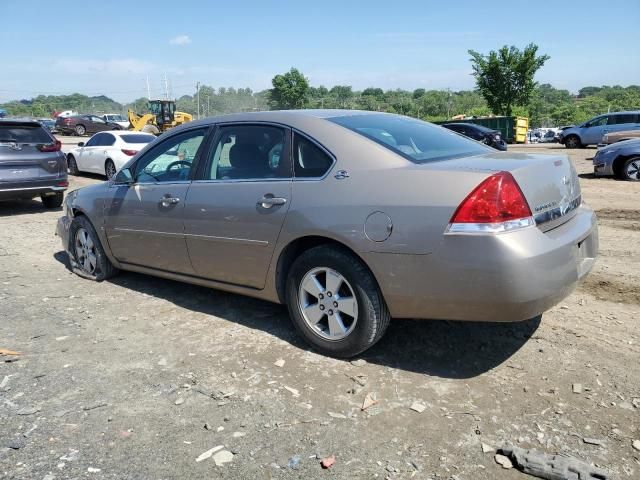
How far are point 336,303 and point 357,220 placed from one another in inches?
23.8

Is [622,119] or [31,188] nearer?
[31,188]

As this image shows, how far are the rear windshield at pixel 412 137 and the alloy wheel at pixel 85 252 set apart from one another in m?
3.15

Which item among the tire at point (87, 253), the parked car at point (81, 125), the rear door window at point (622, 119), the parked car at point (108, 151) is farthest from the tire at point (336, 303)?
the parked car at point (81, 125)

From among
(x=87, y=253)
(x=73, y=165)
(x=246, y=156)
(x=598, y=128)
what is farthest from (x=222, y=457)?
(x=598, y=128)

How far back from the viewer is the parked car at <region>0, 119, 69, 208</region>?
368 inches

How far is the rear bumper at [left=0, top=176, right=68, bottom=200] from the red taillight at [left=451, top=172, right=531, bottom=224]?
8750 mm

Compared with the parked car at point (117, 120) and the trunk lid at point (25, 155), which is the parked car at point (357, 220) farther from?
the parked car at point (117, 120)

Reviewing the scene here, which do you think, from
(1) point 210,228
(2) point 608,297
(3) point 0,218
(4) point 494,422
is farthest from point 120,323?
(3) point 0,218

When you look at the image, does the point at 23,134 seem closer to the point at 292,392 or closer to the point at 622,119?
the point at 292,392

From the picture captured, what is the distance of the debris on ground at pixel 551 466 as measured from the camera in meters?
2.43

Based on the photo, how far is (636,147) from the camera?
1234 centimetres

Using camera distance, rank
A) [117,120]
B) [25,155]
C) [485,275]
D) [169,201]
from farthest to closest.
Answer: [117,120] < [25,155] < [169,201] < [485,275]

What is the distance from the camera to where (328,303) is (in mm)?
3643

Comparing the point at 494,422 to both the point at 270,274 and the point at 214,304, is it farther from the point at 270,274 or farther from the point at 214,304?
the point at 214,304
